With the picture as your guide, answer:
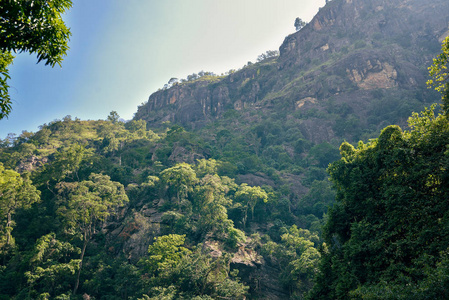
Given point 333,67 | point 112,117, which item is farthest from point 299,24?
point 112,117

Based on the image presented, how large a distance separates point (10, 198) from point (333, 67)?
72.4 metres

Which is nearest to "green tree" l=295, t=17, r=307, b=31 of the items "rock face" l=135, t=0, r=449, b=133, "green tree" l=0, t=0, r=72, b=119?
"rock face" l=135, t=0, r=449, b=133

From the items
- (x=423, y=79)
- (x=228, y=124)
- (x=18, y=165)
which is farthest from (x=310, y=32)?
(x=18, y=165)

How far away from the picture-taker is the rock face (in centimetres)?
6656

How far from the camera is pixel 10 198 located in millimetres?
23719

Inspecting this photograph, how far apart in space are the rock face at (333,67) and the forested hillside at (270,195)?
0.55 metres

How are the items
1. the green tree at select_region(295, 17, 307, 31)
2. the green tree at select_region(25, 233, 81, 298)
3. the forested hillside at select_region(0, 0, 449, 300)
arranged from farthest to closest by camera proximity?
the green tree at select_region(295, 17, 307, 31) < the green tree at select_region(25, 233, 81, 298) < the forested hillside at select_region(0, 0, 449, 300)

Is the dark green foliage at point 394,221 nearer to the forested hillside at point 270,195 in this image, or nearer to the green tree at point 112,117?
the forested hillside at point 270,195

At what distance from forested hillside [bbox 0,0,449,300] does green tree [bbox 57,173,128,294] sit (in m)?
0.16

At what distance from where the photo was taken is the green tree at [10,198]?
23.1 m

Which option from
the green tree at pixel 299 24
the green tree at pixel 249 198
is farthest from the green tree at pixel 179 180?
the green tree at pixel 299 24

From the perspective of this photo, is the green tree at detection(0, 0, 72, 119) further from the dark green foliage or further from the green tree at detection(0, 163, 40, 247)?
the green tree at detection(0, 163, 40, 247)

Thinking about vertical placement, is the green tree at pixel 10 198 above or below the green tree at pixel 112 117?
below

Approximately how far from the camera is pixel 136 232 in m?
25.7
